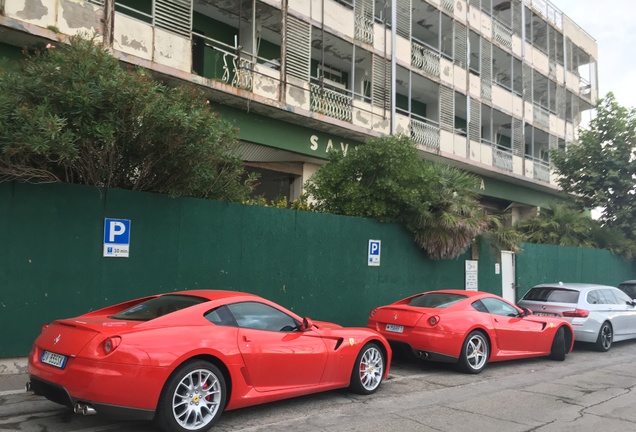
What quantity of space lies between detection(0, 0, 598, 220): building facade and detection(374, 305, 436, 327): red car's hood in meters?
5.19

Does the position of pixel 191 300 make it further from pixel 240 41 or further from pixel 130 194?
pixel 240 41

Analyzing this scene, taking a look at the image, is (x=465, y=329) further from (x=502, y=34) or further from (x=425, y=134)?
(x=502, y=34)

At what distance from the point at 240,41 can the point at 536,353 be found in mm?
11211

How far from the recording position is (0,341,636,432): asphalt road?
221 inches

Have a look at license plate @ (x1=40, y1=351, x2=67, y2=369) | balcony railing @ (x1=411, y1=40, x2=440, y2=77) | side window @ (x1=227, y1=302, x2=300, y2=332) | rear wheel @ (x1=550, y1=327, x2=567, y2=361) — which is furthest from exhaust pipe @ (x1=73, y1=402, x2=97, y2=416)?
balcony railing @ (x1=411, y1=40, x2=440, y2=77)

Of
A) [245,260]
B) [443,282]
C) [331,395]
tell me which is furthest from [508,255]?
[331,395]

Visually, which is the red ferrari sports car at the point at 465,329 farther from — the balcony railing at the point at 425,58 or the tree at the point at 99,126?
the balcony railing at the point at 425,58

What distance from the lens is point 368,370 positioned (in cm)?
715

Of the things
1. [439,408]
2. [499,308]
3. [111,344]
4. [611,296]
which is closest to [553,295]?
[611,296]

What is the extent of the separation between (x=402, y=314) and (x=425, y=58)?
1387 cm

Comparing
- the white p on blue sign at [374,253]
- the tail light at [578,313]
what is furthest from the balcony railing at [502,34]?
the tail light at [578,313]

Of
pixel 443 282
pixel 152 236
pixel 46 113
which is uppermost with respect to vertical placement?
pixel 46 113

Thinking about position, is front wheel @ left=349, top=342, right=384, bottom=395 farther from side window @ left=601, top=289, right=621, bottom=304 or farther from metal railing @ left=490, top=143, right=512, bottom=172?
metal railing @ left=490, top=143, right=512, bottom=172

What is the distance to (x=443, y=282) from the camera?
14008 mm
